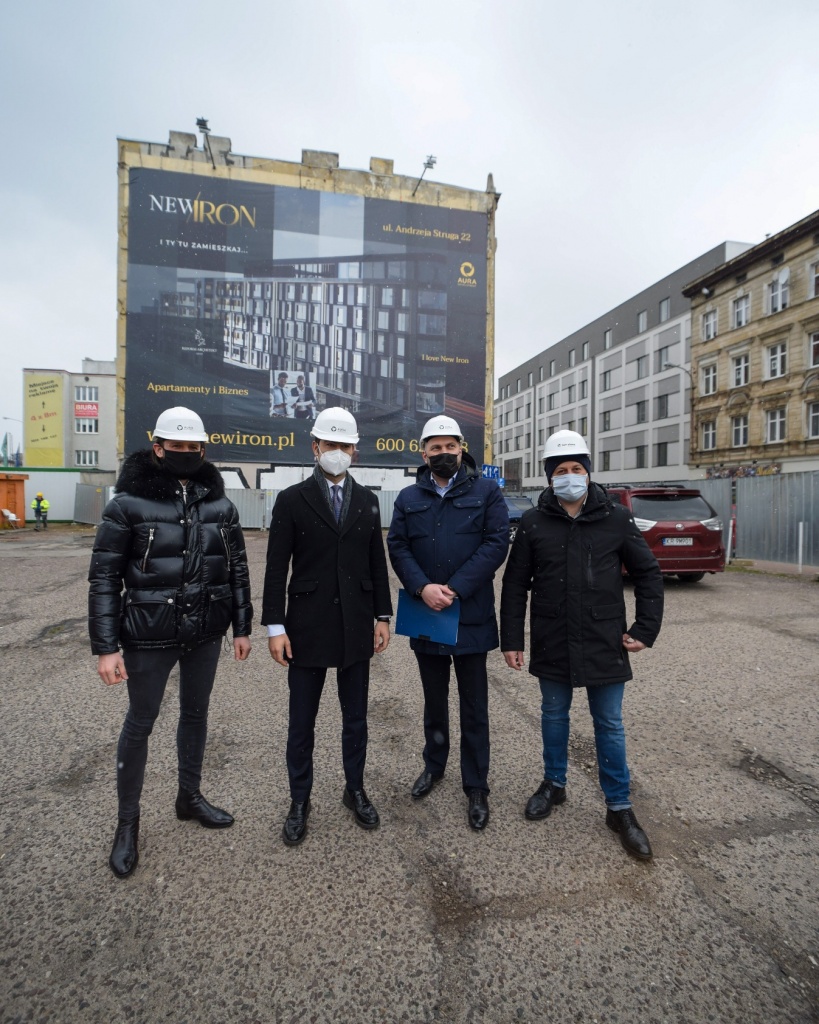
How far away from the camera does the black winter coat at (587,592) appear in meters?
2.64

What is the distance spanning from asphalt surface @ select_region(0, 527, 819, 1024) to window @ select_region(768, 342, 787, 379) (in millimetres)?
31548

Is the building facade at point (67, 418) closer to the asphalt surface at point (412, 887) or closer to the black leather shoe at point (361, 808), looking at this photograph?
the asphalt surface at point (412, 887)

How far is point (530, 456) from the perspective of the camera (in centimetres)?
Result: 6581

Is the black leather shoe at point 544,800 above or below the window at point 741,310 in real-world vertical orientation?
below

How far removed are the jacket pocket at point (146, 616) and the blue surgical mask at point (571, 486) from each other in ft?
6.44

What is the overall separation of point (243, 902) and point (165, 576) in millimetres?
1356

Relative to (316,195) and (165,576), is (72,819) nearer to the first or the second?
(165,576)

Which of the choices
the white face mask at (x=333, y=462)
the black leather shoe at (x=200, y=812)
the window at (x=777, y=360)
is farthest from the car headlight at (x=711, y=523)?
the window at (x=777, y=360)

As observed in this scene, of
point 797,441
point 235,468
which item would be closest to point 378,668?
point 235,468

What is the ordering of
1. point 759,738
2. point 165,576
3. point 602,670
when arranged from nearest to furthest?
point 165,576 → point 602,670 → point 759,738

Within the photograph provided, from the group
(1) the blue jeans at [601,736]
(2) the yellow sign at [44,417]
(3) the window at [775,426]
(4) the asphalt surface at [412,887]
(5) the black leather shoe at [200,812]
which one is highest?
(2) the yellow sign at [44,417]

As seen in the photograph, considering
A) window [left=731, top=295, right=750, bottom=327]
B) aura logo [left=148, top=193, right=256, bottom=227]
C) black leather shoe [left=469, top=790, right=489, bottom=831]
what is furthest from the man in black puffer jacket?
window [left=731, top=295, right=750, bottom=327]

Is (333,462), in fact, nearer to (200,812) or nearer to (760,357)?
(200,812)

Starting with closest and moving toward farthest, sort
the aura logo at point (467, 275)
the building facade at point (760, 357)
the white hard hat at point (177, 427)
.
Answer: the white hard hat at point (177, 427), the aura logo at point (467, 275), the building facade at point (760, 357)
